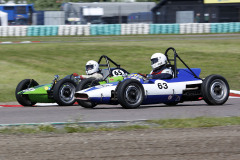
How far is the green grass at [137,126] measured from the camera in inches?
241

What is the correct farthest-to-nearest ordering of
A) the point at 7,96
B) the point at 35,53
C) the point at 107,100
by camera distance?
the point at 35,53 → the point at 7,96 → the point at 107,100

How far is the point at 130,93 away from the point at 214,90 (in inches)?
69.4

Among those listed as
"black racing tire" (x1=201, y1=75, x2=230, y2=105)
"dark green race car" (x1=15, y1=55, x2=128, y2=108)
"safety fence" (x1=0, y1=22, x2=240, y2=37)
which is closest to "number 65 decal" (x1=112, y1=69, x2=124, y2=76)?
"dark green race car" (x1=15, y1=55, x2=128, y2=108)

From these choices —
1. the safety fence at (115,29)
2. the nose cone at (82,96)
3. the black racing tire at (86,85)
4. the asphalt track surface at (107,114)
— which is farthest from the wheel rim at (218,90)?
the safety fence at (115,29)

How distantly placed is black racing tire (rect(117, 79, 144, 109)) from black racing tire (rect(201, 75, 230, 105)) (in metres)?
1.30

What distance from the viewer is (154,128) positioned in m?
6.27

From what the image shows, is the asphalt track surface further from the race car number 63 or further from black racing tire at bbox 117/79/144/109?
the race car number 63

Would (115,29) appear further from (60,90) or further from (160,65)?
(160,65)

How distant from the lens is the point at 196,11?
1407 inches

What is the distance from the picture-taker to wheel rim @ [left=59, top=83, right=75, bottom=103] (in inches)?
371

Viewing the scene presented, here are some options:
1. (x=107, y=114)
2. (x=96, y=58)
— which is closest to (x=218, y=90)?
(x=107, y=114)

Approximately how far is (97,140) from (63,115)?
246cm

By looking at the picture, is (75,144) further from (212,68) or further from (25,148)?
(212,68)

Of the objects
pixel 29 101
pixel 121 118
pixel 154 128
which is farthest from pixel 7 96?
pixel 154 128
